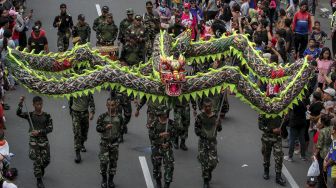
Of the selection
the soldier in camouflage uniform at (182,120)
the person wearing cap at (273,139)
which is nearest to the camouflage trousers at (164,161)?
the soldier in camouflage uniform at (182,120)

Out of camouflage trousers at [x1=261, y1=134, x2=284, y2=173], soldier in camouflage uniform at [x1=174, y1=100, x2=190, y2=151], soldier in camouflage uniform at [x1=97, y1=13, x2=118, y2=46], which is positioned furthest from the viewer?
soldier in camouflage uniform at [x1=97, y1=13, x2=118, y2=46]

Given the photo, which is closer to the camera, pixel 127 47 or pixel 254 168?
pixel 254 168

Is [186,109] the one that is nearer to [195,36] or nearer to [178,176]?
[178,176]

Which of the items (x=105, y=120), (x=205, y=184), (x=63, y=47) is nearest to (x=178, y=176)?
(x=205, y=184)

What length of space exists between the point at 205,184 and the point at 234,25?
877 centimetres

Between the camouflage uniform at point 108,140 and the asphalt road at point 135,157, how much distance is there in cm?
66

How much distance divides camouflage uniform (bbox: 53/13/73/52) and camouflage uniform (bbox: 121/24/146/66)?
2.77m

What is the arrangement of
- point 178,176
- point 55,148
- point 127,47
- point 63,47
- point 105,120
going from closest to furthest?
point 105,120
point 178,176
point 55,148
point 127,47
point 63,47

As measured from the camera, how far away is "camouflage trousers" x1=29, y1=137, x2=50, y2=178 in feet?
46.8

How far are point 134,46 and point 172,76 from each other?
5.33 metres

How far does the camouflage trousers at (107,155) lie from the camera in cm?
A: 1435

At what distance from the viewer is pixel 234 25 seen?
22578 mm

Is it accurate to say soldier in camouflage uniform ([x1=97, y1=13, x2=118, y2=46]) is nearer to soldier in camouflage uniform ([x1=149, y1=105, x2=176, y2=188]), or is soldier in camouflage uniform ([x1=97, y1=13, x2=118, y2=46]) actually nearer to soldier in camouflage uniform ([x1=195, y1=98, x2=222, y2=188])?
soldier in camouflage uniform ([x1=149, y1=105, x2=176, y2=188])

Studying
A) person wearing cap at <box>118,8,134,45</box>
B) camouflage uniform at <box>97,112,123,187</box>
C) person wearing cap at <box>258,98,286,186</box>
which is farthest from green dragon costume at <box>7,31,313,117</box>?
person wearing cap at <box>118,8,134,45</box>
